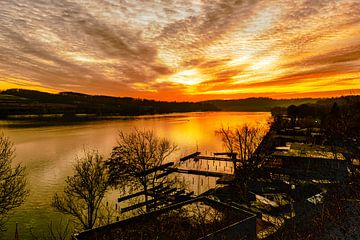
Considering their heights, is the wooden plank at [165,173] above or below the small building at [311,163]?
below

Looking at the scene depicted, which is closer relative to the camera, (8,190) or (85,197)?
(85,197)

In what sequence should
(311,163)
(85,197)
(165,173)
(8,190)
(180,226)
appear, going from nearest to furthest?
1. (180,226)
2. (85,197)
3. (8,190)
4. (311,163)
5. (165,173)

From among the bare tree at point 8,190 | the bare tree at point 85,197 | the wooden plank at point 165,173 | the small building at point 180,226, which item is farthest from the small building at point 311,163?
the bare tree at point 8,190

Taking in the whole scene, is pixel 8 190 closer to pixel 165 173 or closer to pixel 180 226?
pixel 180 226

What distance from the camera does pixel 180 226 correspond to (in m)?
14.4

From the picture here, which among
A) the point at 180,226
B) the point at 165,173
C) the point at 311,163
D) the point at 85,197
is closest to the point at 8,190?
the point at 85,197

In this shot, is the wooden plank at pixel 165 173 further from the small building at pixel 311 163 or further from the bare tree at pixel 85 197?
the small building at pixel 311 163

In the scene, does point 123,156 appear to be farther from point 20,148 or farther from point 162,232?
point 20,148

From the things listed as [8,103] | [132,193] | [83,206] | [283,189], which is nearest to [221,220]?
[283,189]

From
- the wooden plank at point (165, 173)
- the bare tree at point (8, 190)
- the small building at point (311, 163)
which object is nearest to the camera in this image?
the bare tree at point (8, 190)

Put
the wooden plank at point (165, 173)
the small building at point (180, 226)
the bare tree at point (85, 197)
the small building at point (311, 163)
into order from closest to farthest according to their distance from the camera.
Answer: the small building at point (180, 226), the bare tree at point (85, 197), the small building at point (311, 163), the wooden plank at point (165, 173)

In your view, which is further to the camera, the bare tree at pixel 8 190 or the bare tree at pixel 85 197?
the bare tree at pixel 85 197

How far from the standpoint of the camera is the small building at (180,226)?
43.6ft

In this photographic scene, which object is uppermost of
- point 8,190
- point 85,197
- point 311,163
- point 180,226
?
point 180,226
